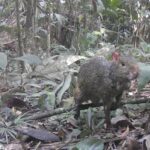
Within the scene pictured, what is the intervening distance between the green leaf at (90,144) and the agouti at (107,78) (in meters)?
0.34

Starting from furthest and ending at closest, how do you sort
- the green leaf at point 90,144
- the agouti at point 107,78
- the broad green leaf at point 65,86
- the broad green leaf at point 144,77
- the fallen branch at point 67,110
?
the broad green leaf at point 65,86
the fallen branch at point 67,110
the agouti at point 107,78
the green leaf at point 90,144
the broad green leaf at point 144,77

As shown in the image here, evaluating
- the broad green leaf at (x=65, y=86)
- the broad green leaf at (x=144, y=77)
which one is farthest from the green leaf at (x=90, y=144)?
the broad green leaf at (x=65, y=86)

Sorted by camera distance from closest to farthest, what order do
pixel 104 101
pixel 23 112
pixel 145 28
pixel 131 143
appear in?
pixel 131 143 < pixel 104 101 < pixel 23 112 < pixel 145 28

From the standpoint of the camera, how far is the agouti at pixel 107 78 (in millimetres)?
3414

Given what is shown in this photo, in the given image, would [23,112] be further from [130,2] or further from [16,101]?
[130,2]

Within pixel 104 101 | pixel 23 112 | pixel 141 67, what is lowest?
pixel 23 112

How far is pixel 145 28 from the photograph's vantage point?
7.14 meters

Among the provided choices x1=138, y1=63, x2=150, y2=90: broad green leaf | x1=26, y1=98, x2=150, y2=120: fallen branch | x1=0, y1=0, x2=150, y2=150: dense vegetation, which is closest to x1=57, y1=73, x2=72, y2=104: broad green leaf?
x1=0, y1=0, x2=150, y2=150: dense vegetation

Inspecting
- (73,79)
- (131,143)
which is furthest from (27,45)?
(131,143)

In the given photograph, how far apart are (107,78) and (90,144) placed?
1.97ft

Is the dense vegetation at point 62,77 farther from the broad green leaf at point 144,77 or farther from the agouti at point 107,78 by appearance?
the agouti at point 107,78

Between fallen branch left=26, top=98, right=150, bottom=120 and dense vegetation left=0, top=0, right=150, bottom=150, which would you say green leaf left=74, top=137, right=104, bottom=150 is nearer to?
dense vegetation left=0, top=0, right=150, bottom=150

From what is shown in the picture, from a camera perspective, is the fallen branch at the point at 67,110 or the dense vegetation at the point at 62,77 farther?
the fallen branch at the point at 67,110

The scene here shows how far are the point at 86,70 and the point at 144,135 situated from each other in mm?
800
